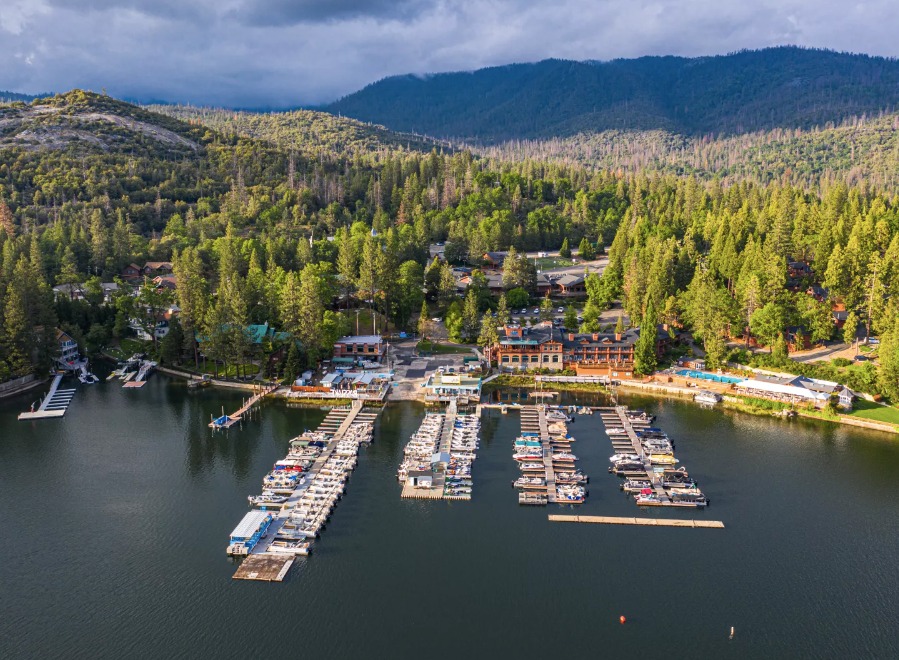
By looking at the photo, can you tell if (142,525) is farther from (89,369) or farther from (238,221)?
(238,221)

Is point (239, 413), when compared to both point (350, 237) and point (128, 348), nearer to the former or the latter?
point (128, 348)

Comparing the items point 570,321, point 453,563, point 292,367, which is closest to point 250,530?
point 453,563

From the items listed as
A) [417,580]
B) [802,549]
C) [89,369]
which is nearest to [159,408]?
[89,369]

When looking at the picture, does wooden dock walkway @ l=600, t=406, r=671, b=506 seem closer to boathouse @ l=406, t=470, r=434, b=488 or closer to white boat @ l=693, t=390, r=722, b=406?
white boat @ l=693, t=390, r=722, b=406

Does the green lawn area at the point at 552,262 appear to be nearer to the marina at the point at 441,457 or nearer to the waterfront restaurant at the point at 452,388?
the waterfront restaurant at the point at 452,388

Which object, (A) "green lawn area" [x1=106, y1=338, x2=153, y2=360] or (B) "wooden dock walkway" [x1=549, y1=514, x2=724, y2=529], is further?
(A) "green lawn area" [x1=106, y1=338, x2=153, y2=360]

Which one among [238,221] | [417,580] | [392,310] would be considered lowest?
[417,580]

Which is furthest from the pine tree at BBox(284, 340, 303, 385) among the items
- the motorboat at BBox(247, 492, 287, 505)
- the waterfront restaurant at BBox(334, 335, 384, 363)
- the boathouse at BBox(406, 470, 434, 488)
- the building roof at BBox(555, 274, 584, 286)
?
the building roof at BBox(555, 274, 584, 286)

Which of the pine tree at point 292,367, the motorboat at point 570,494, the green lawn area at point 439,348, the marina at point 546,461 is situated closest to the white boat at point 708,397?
the marina at point 546,461
